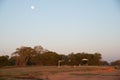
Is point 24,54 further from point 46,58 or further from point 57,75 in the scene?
point 57,75

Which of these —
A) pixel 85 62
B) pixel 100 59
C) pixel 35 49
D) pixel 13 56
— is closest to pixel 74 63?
pixel 85 62

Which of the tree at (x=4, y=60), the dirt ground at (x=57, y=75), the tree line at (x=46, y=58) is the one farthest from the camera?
the tree line at (x=46, y=58)

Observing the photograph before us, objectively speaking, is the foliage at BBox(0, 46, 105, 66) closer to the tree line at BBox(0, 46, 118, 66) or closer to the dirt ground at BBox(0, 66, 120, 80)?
the tree line at BBox(0, 46, 118, 66)

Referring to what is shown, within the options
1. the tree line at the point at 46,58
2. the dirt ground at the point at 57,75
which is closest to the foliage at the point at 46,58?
the tree line at the point at 46,58

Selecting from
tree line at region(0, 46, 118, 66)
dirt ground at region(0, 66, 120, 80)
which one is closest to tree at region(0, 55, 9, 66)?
tree line at region(0, 46, 118, 66)

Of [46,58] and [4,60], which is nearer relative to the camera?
[4,60]

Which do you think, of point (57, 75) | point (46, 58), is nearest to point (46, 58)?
→ point (46, 58)

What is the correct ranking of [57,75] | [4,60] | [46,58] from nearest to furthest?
[57,75]
[4,60]
[46,58]

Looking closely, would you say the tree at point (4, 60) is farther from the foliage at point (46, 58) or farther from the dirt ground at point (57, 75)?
the dirt ground at point (57, 75)

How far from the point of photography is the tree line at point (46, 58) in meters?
61.0

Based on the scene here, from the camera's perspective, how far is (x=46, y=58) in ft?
200

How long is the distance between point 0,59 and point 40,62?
31.4 feet

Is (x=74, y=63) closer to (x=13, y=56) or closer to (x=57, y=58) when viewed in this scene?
(x=57, y=58)

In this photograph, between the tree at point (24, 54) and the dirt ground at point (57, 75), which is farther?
the tree at point (24, 54)
